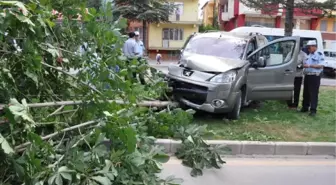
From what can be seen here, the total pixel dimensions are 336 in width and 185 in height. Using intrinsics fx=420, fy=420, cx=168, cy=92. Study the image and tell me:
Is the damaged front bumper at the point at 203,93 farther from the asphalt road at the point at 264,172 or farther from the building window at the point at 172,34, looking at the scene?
the building window at the point at 172,34

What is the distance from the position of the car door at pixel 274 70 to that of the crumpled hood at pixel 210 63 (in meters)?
0.55

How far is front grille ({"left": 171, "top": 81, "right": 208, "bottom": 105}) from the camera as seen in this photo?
7.38 metres

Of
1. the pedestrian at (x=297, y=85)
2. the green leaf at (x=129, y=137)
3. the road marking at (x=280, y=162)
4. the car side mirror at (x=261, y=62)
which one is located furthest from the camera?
the pedestrian at (x=297, y=85)

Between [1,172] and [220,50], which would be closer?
[1,172]

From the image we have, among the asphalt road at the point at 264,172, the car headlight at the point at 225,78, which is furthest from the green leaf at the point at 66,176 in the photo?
the car headlight at the point at 225,78

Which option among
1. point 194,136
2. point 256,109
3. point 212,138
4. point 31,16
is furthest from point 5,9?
point 256,109

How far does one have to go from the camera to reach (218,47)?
864 cm

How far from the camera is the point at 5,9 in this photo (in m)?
3.15

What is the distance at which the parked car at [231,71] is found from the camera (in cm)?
739

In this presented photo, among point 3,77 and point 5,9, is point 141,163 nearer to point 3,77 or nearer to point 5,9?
point 3,77

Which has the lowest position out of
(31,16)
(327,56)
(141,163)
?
(327,56)

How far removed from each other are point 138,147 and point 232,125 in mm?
3515

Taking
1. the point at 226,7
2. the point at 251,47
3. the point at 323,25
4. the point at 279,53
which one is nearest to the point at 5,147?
the point at 251,47

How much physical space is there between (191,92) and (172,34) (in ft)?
123
